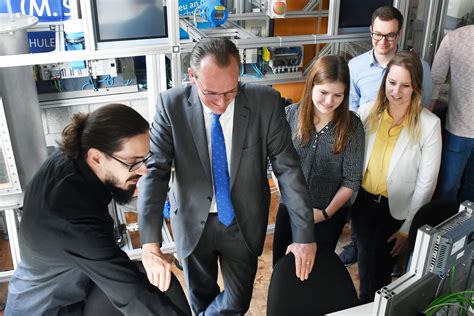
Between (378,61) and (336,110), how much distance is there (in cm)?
76

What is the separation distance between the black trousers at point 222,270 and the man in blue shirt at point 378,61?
1213 mm

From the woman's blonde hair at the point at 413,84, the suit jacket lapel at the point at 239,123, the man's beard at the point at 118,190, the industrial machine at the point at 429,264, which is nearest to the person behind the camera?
the industrial machine at the point at 429,264

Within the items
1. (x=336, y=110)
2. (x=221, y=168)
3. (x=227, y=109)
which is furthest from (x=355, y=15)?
(x=221, y=168)

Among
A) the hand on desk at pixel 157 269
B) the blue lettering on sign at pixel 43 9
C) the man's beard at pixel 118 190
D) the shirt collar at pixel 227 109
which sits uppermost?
the blue lettering on sign at pixel 43 9

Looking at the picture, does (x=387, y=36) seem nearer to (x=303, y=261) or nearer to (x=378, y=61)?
(x=378, y=61)

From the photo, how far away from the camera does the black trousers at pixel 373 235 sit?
2.55m

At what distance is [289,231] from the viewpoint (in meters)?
2.45

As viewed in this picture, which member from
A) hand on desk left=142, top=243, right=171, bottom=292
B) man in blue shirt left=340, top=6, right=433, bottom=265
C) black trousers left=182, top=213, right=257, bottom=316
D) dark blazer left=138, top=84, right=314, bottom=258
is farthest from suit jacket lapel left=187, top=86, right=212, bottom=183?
man in blue shirt left=340, top=6, right=433, bottom=265

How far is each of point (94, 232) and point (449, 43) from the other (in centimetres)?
239

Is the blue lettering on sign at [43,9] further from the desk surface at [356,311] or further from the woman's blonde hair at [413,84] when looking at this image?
the desk surface at [356,311]

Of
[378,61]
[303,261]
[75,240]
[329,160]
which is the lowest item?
[303,261]

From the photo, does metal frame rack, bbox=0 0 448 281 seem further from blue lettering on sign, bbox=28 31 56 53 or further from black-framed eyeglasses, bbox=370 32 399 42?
black-framed eyeglasses, bbox=370 32 399 42

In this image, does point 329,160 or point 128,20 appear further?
point 128,20

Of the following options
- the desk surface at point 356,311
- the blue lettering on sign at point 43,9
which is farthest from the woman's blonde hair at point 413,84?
the blue lettering on sign at point 43,9
